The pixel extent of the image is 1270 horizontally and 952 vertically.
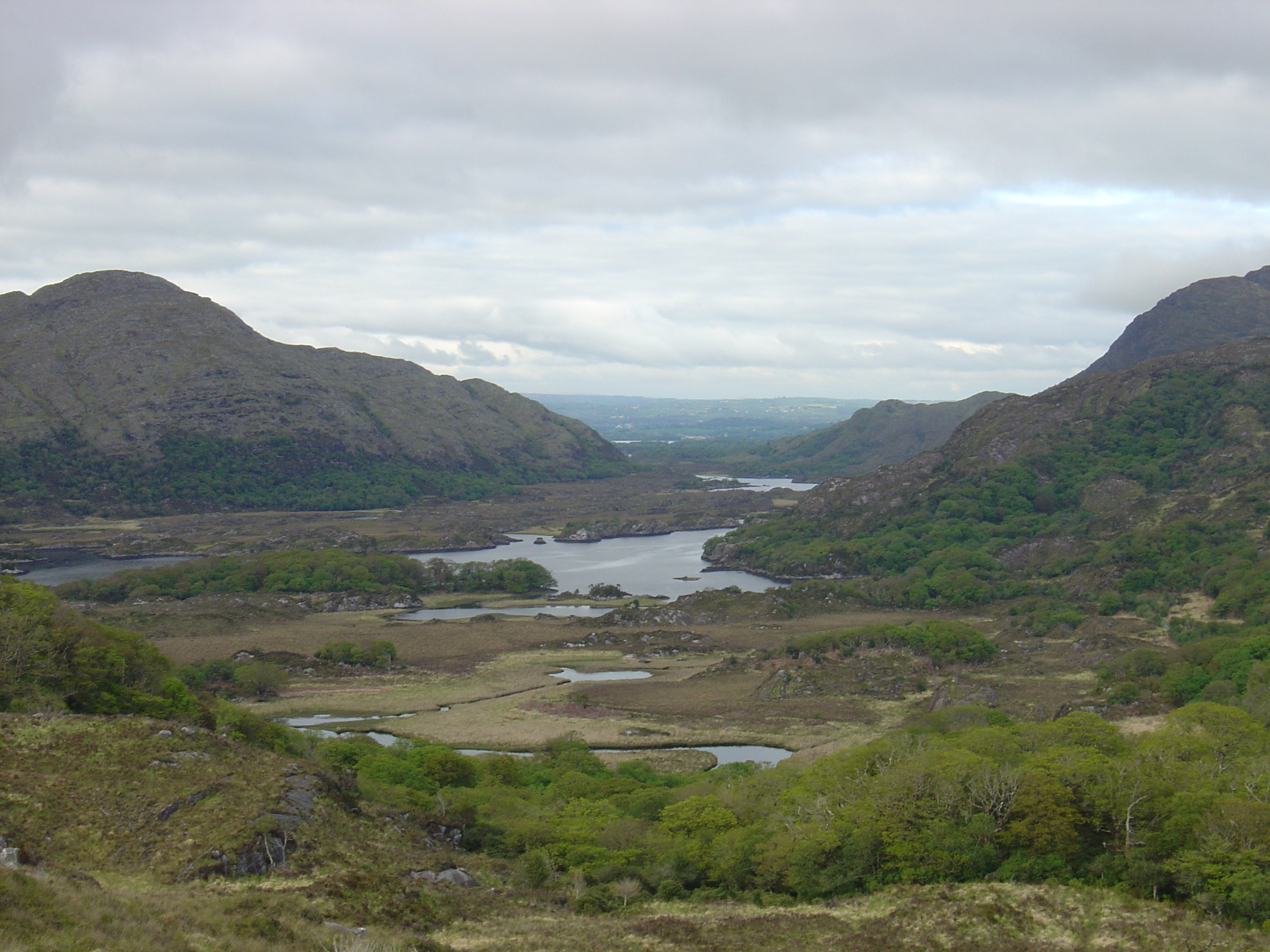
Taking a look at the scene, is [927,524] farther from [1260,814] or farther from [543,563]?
[1260,814]

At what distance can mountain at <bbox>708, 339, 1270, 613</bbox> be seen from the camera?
113 m

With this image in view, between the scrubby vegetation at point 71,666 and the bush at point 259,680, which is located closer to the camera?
the scrubby vegetation at point 71,666

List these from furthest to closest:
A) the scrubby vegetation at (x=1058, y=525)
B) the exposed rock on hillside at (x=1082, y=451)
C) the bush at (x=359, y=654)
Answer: the exposed rock on hillside at (x=1082, y=451)
the scrubby vegetation at (x=1058, y=525)
the bush at (x=359, y=654)

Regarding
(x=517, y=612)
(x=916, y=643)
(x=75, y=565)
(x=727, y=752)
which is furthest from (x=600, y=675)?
(x=75, y=565)

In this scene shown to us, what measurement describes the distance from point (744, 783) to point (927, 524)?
116278mm

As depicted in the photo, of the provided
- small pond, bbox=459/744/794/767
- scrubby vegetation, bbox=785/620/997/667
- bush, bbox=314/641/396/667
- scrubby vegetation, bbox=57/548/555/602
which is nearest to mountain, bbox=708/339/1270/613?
scrubby vegetation, bbox=785/620/997/667

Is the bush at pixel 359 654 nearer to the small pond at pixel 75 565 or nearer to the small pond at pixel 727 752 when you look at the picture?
the small pond at pixel 727 752

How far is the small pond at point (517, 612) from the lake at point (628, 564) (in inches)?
61.2

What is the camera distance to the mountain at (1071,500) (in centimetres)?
11262

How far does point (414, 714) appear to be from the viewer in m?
72.0

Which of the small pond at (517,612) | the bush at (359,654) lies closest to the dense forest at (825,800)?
the bush at (359,654)

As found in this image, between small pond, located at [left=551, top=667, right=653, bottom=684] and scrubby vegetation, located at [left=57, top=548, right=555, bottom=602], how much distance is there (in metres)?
47.5

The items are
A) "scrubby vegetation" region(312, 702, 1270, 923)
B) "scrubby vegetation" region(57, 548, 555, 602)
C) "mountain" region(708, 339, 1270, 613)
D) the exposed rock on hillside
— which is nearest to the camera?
"scrubby vegetation" region(312, 702, 1270, 923)

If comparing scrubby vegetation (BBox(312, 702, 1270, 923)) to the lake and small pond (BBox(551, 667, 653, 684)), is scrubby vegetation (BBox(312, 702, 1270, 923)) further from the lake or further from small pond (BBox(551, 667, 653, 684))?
the lake
